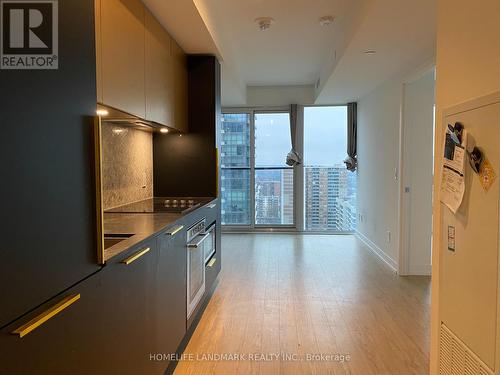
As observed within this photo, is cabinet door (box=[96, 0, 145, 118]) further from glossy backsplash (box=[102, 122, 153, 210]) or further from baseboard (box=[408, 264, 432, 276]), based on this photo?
baseboard (box=[408, 264, 432, 276])

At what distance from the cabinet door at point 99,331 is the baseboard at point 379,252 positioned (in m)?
3.37

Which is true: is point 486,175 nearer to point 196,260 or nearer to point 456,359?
point 456,359

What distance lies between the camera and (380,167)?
492cm

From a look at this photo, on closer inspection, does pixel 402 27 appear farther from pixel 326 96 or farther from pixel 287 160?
pixel 287 160

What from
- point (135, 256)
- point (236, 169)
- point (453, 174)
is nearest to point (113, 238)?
point (135, 256)

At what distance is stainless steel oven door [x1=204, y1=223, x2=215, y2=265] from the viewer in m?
3.10

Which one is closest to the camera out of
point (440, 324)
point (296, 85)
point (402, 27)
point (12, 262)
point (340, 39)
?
point (12, 262)

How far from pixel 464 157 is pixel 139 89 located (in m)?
1.88

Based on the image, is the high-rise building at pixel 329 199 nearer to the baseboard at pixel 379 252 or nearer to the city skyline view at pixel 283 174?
the city skyline view at pixel 283 174

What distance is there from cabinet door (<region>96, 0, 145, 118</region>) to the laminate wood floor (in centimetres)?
172

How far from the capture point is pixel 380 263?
15.0 ft

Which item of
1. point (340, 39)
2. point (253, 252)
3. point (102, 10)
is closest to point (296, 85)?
point (340, 39)

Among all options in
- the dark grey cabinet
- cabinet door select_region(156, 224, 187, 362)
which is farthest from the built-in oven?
the dark grey cabinet

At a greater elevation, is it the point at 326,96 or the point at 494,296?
the point at 326,96
